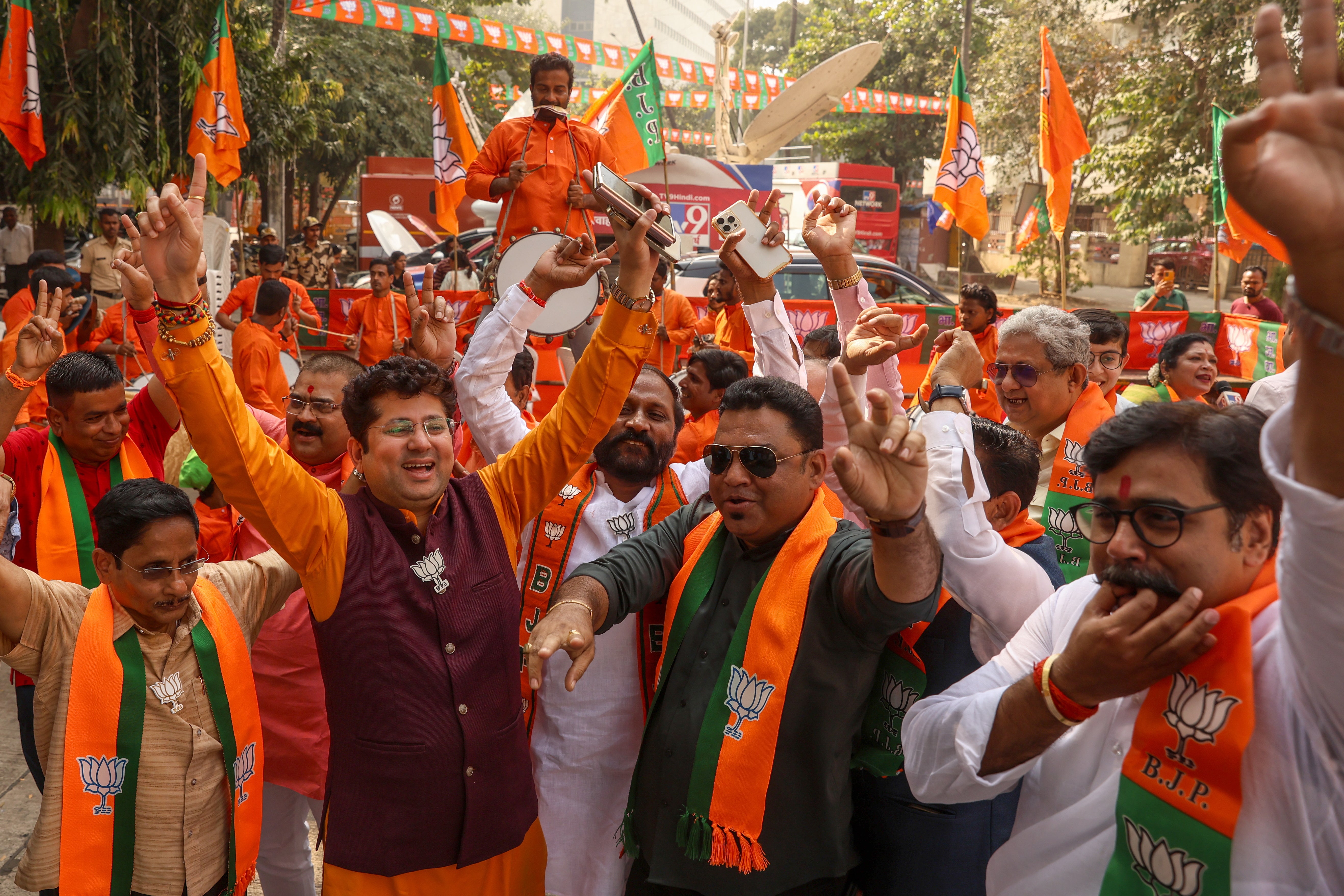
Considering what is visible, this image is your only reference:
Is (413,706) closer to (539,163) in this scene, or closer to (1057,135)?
(539,163)

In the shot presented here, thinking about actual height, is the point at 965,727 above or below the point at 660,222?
below

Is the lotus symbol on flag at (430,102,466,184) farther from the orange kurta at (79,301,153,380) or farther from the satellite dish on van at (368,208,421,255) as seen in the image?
the satellite dish on van at (368,208,421,255)

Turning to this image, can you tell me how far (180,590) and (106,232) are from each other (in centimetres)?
1085

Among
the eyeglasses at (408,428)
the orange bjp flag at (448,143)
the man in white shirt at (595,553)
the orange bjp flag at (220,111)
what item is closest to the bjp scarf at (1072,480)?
the man in white shirt at (595,553)

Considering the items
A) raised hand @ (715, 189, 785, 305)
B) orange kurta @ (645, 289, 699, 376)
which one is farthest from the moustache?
orange kurta @ (645, 289, 699, 376)

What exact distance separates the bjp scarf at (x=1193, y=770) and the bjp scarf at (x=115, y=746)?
6.75 ft

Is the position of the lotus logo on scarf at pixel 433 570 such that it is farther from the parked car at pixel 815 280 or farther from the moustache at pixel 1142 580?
the parked car at pixel 815 280

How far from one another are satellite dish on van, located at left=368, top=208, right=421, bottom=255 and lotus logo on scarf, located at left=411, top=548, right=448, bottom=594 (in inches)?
510

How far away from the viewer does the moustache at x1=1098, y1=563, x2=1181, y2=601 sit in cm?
150

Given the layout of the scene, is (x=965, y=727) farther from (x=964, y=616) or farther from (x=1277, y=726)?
(x=964, y=616)

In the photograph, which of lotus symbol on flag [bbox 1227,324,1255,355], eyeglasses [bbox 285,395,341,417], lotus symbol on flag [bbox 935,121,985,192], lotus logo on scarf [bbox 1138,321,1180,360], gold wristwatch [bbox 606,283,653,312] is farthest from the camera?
lotus logo on scarf [bbox 1138,321,1180,360]

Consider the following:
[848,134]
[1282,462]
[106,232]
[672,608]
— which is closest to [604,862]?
[672,608]

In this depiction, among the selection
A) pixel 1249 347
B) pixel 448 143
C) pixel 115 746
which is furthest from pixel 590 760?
pixel 1249 347

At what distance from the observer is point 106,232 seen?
37.5ft
